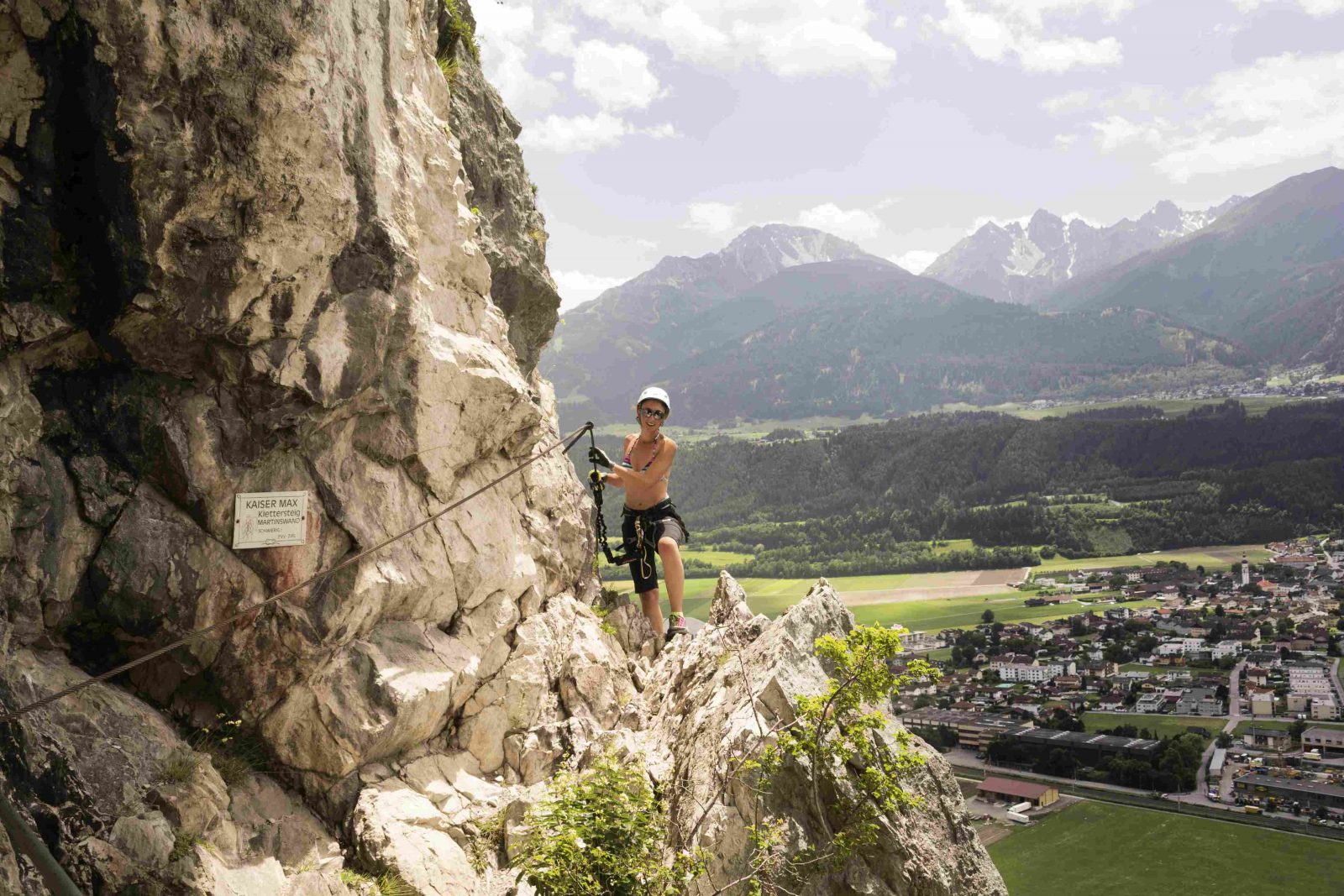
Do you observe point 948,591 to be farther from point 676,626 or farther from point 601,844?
point 601,844

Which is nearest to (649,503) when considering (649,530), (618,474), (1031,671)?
(649,530)

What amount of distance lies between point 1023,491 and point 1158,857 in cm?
14208

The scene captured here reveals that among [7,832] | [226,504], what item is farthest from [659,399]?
[7,832]

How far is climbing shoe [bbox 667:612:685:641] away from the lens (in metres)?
13.7

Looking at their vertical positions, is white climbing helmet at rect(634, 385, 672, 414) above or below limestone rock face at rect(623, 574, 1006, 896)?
above

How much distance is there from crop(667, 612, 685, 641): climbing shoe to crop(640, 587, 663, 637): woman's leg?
0.26 m

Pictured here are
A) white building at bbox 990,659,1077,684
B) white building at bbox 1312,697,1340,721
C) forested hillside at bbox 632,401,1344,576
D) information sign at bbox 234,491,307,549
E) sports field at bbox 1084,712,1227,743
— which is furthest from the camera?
forested hillside at bbox 632,401,1344,576

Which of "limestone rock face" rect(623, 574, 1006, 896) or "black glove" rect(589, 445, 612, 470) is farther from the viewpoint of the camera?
"black glove" rect(589, 445, 612, 470)

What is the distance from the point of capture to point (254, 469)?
312 inches

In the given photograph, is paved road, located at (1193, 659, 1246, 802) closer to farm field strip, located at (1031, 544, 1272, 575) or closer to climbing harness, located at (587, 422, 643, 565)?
climbing harness, located at (587, 422, 643, 565)

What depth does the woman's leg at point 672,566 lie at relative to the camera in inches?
506

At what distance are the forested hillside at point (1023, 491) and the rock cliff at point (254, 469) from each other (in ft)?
347

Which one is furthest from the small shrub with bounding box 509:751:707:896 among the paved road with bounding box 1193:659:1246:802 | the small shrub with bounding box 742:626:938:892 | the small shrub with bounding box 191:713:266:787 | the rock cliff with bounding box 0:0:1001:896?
the paved road with bounding box 1193:659:1246:802

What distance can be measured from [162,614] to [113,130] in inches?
162
